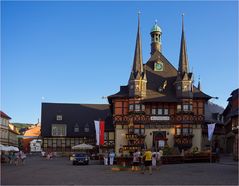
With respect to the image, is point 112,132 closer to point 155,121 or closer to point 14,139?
point 155,121

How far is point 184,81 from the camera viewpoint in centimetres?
5784

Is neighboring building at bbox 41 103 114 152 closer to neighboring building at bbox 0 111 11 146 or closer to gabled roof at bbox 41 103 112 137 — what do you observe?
gabled roof at bbox 41 103 112 137

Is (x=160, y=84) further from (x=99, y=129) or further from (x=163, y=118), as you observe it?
(x=99, y=129)

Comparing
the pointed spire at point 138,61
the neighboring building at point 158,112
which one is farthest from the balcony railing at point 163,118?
the pointed spire at point 138,61

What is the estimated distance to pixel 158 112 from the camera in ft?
189

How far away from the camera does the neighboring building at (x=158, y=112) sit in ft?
186

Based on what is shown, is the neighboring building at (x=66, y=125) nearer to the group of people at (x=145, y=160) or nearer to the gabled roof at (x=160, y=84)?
the gabled roof at (x=160, y=84)

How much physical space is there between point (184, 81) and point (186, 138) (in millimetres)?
8260

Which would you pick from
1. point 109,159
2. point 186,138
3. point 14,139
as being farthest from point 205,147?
point 14,139

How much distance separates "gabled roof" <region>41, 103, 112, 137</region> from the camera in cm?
8381

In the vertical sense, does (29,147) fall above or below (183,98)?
below

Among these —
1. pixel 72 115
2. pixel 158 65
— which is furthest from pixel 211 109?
pixel 158 65

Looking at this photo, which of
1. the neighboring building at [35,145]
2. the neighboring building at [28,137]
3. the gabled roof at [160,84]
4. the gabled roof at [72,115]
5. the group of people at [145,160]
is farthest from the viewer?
Result: the neighboring building at [28,137]

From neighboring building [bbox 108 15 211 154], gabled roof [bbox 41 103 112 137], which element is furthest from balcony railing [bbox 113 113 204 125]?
gabled roof [bbox 41 103 112 137]
